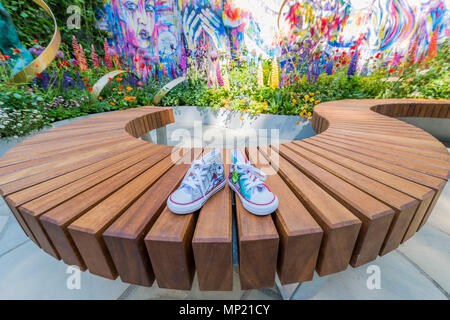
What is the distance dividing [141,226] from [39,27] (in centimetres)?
717

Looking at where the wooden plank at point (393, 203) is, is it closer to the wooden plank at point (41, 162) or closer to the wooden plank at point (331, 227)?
the wooden plank at point (331, 227)

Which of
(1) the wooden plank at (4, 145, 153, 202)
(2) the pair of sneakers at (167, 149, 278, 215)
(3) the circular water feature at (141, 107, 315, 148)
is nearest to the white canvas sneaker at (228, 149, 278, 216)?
(2) the pair of sneakers at (167, 149, 278, 215)

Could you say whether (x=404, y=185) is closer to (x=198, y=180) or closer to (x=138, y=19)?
(x=198, y=180)

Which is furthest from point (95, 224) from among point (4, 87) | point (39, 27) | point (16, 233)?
point (39, 27)

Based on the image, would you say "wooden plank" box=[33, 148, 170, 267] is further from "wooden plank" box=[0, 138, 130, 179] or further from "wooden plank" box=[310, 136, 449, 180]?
"wooden plank" box=[310, 136, 449, 180]

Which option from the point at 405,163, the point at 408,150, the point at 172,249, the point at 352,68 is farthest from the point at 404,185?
the point at 352,68

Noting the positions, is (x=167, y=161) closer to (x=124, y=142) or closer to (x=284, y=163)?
(x=124, y=142)

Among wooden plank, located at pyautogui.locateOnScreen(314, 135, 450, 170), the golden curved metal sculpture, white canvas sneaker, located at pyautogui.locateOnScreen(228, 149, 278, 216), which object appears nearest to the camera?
white canvas sneaker, located at pyautogui.locateOnScreen(228, 149, 278, 216)

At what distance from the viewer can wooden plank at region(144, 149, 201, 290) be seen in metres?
0.65

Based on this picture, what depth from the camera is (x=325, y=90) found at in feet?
12.6

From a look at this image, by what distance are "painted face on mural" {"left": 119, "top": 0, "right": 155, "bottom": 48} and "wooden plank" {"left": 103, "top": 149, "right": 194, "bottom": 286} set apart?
705cm

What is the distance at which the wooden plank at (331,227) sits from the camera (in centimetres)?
70

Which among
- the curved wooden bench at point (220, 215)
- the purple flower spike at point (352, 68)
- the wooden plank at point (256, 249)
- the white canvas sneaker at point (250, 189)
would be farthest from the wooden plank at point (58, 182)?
the purple flower spike at point (352, 68)
